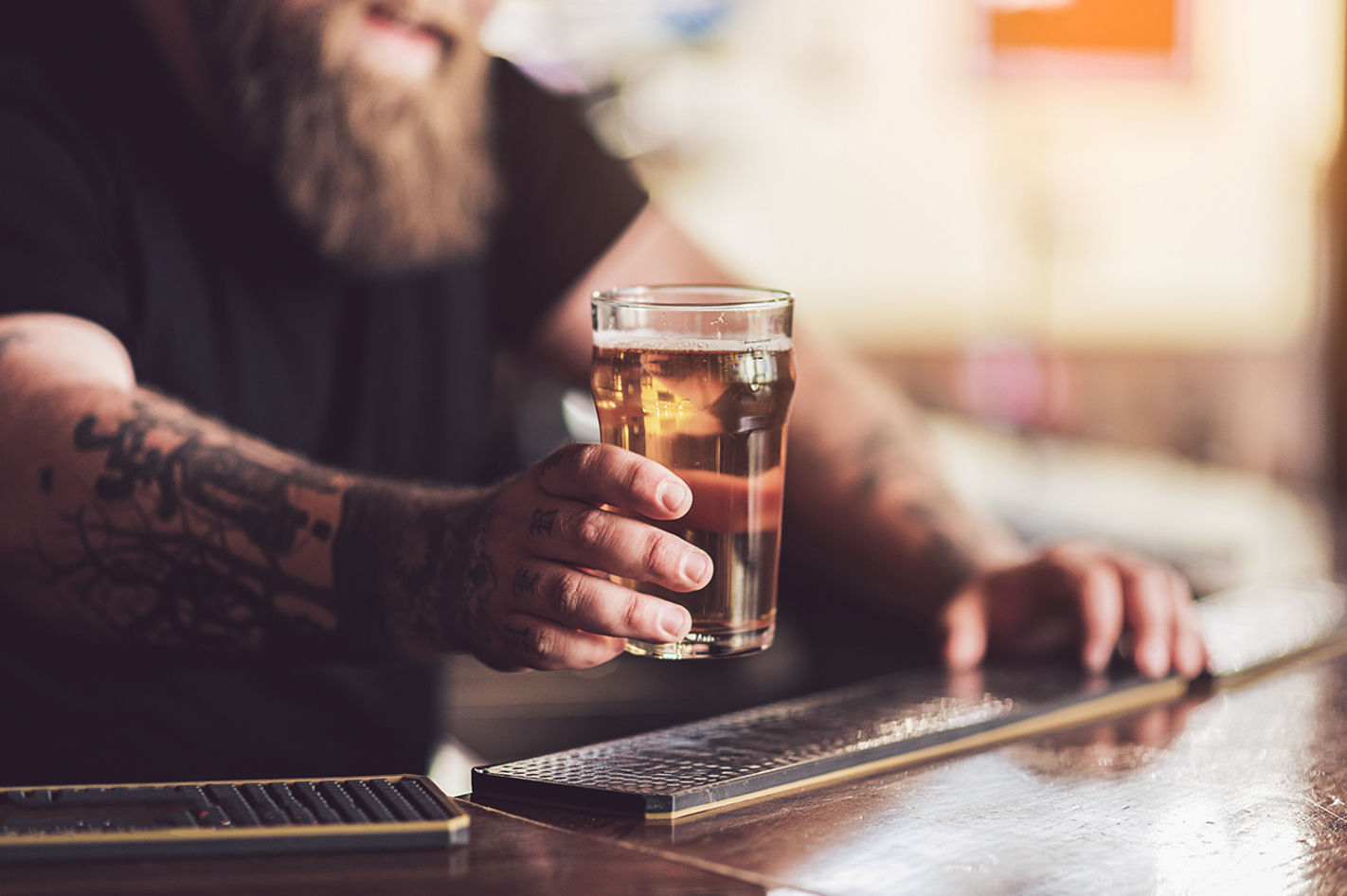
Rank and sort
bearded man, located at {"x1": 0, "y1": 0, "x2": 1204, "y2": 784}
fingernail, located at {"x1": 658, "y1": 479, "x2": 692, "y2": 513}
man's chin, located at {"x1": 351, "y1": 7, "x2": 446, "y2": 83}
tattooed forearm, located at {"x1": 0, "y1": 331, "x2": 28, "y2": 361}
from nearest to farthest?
1. fingernail, located at {"x1": 658, "y1": 479, "x2": 692, "y2": 513}
2. bearded man, located at {"x1": 0, "y1": 0, "x2": 1204, "y2": 784}
3. tattooed forearm, located at {"x1": 0, "y1": 331, "x2": 28, "y2": 361}
4. man's chin, located at {"x1": 351, "y1": 7, "x2": 446, "y2": 83}

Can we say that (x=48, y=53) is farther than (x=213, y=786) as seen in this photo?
Yes

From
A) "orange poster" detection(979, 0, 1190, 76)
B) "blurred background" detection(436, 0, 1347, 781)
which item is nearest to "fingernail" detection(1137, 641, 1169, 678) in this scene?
"blurred background" detection(436, 0, 1347, 781)

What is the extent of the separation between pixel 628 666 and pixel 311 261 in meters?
1.19

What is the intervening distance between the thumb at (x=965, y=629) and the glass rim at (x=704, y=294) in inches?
18.9

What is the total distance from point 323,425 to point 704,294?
2.49ft

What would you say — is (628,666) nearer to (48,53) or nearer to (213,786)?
(48,53)

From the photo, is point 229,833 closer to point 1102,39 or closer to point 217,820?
point 217,820

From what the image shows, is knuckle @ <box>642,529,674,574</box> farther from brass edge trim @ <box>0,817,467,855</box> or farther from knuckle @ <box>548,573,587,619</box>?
brass edge trim @ <box>0,817,467,855</box>

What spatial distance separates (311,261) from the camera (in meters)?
1.39

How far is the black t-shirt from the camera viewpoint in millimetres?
1152

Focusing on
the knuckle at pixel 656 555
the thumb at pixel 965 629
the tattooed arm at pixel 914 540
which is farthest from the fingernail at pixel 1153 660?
the knuckle at pixel 656 555

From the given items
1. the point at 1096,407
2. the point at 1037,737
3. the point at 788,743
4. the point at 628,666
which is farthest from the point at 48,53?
the point at 1096,407

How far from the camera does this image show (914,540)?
4.30ft

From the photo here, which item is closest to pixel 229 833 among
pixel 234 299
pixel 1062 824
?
pixel 1062 824
